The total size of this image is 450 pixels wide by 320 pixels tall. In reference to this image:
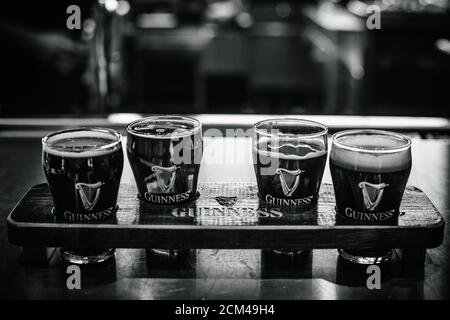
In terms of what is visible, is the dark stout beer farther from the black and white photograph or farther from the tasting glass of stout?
the tasting glass of stout

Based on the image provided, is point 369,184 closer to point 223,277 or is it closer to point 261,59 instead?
point 223,277

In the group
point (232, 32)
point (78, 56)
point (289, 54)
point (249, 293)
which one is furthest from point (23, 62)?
point (249, 293)

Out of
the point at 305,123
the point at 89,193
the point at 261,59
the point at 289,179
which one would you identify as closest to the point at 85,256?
the point at 89,193

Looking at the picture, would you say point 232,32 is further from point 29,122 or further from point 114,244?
point 114,244

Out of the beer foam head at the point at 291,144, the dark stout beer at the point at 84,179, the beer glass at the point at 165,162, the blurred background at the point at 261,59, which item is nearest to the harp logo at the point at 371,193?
the beer foam head at the point at 291,144

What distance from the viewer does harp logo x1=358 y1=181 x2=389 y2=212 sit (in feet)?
3.45

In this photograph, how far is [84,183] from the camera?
1044 millimetres

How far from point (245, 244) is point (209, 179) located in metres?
0.40

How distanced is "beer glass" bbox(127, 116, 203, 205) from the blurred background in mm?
2819

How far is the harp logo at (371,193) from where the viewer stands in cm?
105

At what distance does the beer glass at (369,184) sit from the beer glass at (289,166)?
1.4 inches

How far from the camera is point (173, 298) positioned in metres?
0.99

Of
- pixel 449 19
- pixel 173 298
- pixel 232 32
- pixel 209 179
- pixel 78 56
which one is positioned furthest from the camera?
pixel 232 32

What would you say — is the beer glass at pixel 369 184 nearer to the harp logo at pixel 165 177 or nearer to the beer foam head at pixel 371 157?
the beer foam head at pixel 371 157
